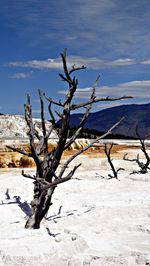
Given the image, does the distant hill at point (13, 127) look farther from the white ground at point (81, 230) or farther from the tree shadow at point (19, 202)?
the tree shadow at point (19, 202)

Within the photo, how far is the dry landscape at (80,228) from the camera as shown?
6.89m

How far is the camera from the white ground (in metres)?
6.88

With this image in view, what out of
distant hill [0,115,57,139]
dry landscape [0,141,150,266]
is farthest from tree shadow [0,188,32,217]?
distant hill [0,115,57,139]

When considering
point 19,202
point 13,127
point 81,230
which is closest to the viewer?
point 81,230

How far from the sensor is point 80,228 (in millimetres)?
8805

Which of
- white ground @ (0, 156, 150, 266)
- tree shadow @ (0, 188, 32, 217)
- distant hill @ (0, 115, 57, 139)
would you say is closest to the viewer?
white ground @ (0, 156, 150, 266)

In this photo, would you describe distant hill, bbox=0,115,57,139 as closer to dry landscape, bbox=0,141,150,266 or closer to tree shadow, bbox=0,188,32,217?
dry landscape, bbox=0,141,150,266

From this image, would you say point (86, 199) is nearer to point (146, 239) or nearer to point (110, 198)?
point (110, 198)

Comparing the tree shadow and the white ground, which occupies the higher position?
the tree shadow

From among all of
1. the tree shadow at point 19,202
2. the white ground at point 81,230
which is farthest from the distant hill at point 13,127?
the tree shadow at point 19,202

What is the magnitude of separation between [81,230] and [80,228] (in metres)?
0.18

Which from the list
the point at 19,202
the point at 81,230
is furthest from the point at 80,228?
the point at 19,202

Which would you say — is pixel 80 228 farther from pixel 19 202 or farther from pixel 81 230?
pixel 19 202

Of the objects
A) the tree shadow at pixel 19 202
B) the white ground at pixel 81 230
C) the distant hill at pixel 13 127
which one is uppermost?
the distant hill at pixel 13 127
